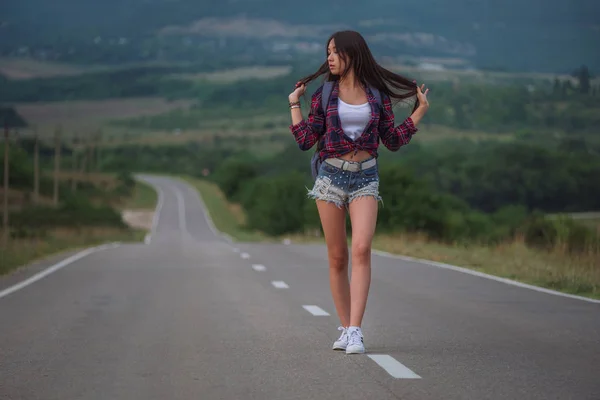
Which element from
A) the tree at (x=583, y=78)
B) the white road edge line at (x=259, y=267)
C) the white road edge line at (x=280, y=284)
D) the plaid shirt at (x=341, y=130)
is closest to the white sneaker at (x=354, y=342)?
the plaid shirt at (x=341, y=130)

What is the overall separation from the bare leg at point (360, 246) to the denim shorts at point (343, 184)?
0.06m

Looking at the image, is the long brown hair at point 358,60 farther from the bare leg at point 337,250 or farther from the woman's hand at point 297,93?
the bare leg at point 337,250

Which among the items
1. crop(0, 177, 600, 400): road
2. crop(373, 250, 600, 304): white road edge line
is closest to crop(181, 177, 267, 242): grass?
crop(373, 250, 600, 304): white road edge line

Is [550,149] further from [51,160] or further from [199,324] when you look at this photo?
[199,324]

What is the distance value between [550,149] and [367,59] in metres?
126

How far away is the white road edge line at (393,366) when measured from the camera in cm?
902

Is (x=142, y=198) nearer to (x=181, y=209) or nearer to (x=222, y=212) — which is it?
(x=222, y=212)

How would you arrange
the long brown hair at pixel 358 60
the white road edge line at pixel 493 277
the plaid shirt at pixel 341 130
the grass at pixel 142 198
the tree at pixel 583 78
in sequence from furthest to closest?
the grass at pixel 142 198, the tree at pixel 583 78, the white road edge line at pixel 493 277, the long brown hair at pixel 358 60, the plaid shirt at pixel 341 130

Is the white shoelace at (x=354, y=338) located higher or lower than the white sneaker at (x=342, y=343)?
higher

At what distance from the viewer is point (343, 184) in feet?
33.1

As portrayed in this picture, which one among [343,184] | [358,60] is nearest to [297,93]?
[358,60]

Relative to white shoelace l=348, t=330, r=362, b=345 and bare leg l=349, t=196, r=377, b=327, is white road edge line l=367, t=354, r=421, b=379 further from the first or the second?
bare leg l=349, t=196, r=377, b=327

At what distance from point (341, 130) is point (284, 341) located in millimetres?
2040

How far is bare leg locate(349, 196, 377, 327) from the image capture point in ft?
33.0
